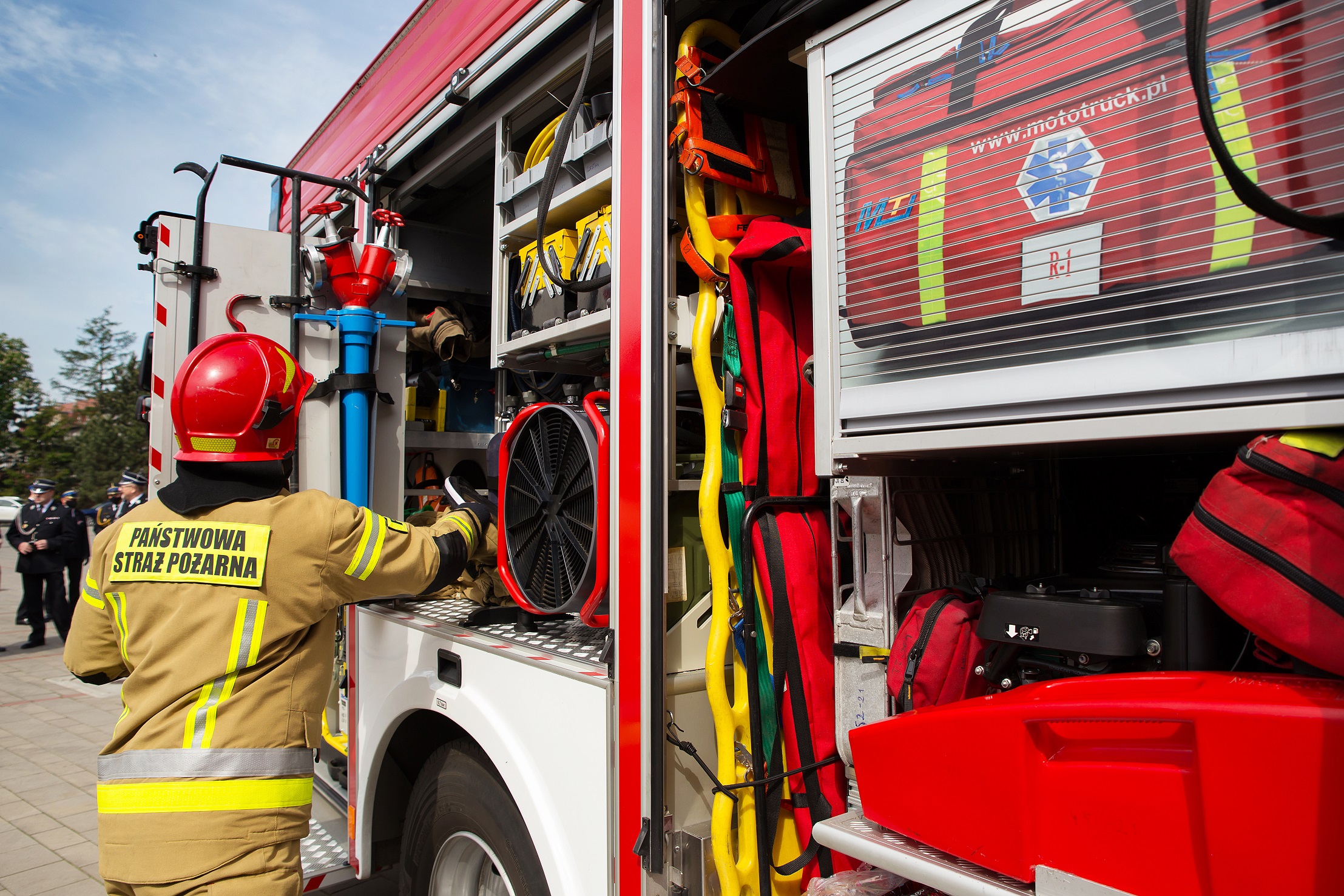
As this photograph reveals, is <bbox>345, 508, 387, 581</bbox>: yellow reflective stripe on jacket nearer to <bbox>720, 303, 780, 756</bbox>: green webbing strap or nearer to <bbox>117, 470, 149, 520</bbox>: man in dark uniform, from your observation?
<bbox>720, 303, 780, 756</bbox>: green webbing strap

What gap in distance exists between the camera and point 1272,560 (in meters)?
0.97

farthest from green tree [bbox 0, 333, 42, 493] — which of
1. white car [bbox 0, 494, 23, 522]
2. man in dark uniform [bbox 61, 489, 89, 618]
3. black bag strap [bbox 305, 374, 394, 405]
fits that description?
black bag strap [bbox 305, 374, 394, 405]

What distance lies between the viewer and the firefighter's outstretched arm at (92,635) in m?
2.31

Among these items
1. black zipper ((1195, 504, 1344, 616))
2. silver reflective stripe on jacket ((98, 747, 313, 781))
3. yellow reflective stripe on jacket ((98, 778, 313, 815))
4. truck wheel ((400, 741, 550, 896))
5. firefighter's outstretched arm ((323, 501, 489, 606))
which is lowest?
truck wheel ((400, 741, 550, 896))

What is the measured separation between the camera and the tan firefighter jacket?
78.8 inches

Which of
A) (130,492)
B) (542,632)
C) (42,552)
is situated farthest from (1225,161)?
(130,492)

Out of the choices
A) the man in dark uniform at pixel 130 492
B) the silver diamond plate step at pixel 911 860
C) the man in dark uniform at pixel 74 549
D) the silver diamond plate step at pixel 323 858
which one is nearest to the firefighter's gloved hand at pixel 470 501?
the silver diamond plate step at pixel 323 858

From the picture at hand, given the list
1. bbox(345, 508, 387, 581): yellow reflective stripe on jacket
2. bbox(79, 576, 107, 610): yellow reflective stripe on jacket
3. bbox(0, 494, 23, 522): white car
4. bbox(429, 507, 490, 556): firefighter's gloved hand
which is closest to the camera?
bbox(345, 508, 387, 581): yellow reflective stripe on jacket

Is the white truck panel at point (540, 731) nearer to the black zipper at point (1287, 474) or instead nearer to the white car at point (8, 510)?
the black zipper at point (1287, 474)

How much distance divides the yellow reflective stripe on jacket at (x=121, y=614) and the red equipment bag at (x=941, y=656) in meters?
1.93

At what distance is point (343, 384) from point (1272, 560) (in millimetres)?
2989

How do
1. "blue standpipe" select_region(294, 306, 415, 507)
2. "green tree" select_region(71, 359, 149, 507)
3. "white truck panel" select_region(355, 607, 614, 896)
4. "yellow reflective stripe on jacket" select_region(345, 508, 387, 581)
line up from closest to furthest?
"white truck panel" select_region(355, 607, 614, 896)
"yellow reflective stripe on jacket" select_region(345, 508, 387, 581)
"blue standpipe" select_region(294, 306, 415, 507)
"green tree" select_region(71, 359, 149, 507)

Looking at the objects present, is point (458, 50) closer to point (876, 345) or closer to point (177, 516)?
point (177, 516)

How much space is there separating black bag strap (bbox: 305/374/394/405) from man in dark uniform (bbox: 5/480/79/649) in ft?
26.4
